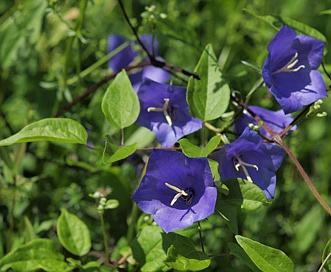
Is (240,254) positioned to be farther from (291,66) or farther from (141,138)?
(141,138)

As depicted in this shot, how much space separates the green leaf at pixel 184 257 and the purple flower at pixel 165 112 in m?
0.26

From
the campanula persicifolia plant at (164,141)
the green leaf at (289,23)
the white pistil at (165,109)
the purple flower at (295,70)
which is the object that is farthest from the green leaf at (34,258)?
the green leaf at (289,23)

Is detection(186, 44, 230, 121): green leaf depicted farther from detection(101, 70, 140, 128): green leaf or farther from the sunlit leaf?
the sunlit leaf

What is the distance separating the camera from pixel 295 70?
132 centimetres

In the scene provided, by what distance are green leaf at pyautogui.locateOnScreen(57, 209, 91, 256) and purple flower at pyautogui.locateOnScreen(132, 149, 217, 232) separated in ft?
0.84

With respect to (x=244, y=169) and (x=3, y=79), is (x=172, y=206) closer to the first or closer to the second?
(x=244, y=169)

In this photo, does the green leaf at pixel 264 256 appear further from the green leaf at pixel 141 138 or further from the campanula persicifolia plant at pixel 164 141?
the green leaf at pixel 141 138

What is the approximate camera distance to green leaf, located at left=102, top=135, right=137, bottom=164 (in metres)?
1.09

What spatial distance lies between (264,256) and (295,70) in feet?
1.49

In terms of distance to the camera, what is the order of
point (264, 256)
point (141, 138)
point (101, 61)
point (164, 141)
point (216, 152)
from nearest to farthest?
Result: point (264, 256) < point (216, 152) < point (164, 141) < point (141, 138) < point (101, 61)

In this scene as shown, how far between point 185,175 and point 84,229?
0.98 ft

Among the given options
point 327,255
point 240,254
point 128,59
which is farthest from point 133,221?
point 128,59

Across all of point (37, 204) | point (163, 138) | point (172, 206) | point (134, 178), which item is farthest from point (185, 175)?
point (37, 204)

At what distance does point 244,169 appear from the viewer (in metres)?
1.19
